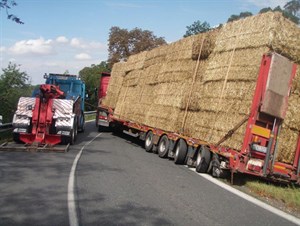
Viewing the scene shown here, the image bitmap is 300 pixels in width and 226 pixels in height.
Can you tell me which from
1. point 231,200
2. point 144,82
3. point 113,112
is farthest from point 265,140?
point 113,112

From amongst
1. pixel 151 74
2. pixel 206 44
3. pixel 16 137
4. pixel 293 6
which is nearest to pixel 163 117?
pixel 206 44

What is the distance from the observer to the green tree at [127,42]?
182 feet

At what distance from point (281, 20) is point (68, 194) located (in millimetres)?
6803

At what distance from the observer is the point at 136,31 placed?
56.0 metres

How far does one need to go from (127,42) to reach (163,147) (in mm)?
41394

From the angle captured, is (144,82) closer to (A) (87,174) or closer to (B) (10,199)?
(A) (87,174)

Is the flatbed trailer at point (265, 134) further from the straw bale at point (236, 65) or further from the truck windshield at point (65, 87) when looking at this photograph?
the truck windshield at point (65, 87)

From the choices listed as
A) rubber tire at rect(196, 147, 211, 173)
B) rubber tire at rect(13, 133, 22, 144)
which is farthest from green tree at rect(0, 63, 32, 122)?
rubber tire at rect(196, 147, 211, 173)

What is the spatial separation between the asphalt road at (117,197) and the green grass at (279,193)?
923 mm

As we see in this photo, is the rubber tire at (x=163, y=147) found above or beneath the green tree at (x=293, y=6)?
beneath

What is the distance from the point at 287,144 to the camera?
1139 cm

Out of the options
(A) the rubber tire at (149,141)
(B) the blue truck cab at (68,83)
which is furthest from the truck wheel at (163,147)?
(B) the blue truck cab at (68,83)

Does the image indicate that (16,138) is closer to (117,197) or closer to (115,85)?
(117,197)

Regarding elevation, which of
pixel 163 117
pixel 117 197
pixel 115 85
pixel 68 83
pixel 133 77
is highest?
pixel 133 77
